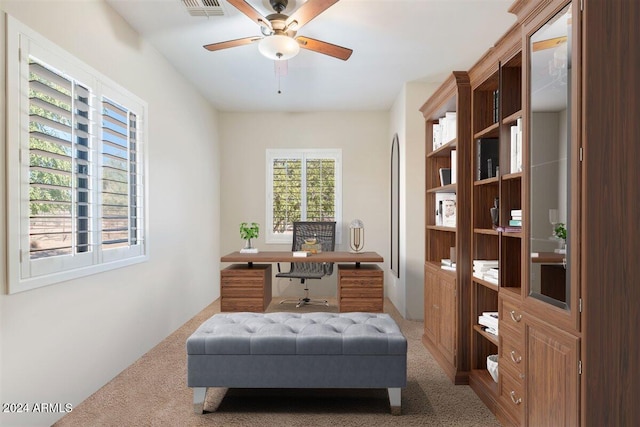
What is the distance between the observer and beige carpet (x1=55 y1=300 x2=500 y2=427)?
2553 mm

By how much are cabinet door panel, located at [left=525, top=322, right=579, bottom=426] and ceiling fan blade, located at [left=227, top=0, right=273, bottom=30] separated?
2.39m

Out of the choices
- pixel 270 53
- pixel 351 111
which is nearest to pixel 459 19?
pixel 270 53

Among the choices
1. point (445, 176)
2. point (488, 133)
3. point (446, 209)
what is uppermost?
point (488, 133)

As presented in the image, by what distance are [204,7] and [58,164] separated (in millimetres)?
1547

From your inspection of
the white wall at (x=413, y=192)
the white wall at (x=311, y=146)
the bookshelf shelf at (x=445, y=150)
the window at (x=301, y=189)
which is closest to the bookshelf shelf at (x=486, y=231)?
the bookshelf shelf at (x=445, y=150)

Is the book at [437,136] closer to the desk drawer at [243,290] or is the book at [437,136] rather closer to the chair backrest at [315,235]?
the desk drawer at [243,290]

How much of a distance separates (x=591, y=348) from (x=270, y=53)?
2.55 metres

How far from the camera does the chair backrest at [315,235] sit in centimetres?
589

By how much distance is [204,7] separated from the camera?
126 inches

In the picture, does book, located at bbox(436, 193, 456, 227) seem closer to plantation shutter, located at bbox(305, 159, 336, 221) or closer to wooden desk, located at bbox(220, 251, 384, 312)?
wooden desk, located at bbox(220, 251, 384, 312)

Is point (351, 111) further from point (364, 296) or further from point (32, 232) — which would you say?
point (32, 232)

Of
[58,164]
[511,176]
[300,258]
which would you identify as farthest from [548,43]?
[300,258]

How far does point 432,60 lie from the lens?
4.38 metres

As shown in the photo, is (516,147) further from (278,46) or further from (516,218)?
(278,46)
